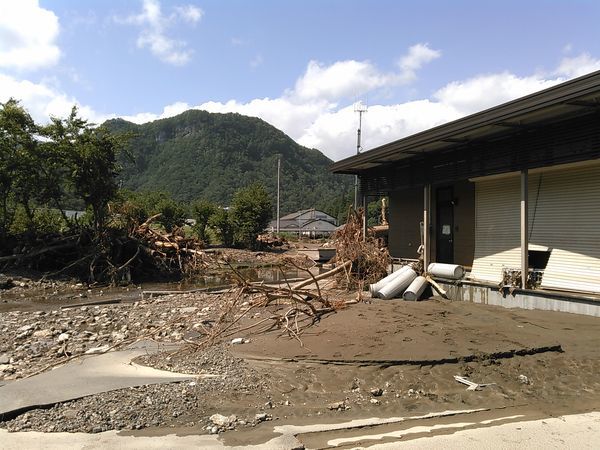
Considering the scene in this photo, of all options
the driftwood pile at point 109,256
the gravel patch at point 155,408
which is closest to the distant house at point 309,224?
the driftwood pile at point 109,256

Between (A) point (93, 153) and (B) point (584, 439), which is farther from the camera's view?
(A) point (93, 153)

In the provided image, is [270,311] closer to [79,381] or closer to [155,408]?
[79,381]

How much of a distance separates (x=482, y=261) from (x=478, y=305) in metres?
1.99

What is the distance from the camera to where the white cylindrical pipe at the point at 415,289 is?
41.8 feet

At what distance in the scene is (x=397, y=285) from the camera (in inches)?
517

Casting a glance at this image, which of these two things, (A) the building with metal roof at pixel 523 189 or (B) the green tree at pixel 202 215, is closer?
(A) the building with metal roof at pixel 523 189

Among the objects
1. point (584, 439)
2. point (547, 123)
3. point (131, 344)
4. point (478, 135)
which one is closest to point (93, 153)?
point (131, 344)

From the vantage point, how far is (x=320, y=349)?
25.1ft

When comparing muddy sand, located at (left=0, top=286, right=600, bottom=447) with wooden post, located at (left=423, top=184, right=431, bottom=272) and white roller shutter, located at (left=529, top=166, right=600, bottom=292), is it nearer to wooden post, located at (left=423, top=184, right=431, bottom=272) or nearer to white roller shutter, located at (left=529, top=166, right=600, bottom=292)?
white roller shutter, located at (left=529, top=166, right=600, bottom=292)

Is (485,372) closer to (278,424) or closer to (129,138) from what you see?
(278,424)

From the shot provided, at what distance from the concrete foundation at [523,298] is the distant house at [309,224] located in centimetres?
6264

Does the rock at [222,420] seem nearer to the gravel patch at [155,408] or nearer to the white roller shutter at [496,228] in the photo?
the gravel patch at [155,408]

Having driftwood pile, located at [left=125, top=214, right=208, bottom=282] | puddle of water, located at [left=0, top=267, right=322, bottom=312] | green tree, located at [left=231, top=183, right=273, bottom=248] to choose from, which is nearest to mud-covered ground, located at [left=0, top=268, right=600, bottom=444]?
puddle of water, located at [left=0, top=267, right=322, bottom=312]

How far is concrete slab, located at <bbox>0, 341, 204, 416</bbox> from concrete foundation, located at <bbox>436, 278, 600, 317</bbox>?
761 cm
